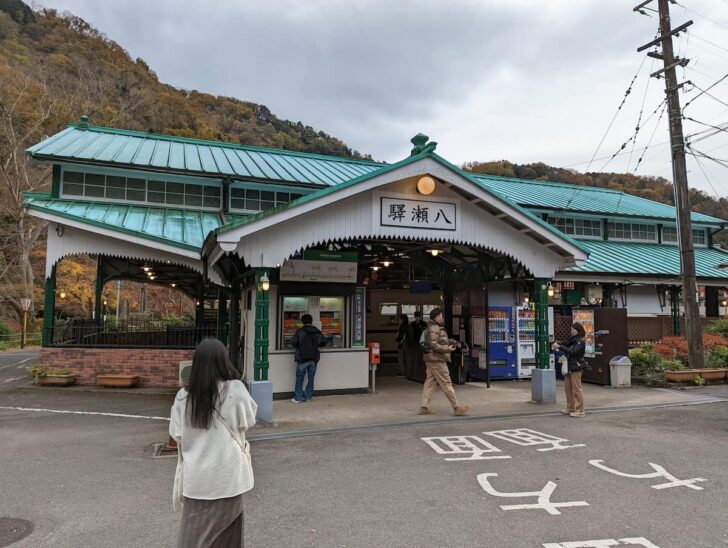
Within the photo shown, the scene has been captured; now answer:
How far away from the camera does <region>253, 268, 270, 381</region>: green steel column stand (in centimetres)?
855

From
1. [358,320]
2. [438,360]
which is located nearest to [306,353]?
[358,320]

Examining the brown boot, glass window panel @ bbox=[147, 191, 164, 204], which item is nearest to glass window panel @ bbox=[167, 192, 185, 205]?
glass window panel @ bbox=[147, 191, 164, 204]

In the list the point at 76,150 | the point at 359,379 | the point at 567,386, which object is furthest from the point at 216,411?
the point at 76,150

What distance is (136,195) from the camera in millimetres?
14812

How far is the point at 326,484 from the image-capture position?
552cm

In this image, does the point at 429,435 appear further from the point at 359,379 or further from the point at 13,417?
the point at 13,417

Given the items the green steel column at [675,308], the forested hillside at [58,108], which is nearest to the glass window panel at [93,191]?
the forested hillside at [58,108]

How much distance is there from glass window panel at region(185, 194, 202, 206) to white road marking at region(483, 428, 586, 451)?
11.5 m

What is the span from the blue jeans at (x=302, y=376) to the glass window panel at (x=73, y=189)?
357 inches

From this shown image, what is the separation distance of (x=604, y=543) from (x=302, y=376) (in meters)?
7.01

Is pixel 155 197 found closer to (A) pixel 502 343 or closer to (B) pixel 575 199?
(A) pixel 502 343

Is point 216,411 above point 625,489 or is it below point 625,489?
above

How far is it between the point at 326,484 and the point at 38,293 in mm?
35318

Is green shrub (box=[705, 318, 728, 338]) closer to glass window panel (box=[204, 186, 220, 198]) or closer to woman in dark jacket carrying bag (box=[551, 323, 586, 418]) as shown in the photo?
woman in dark jacket carrying bag (box=[551, 323, 586, 418])
